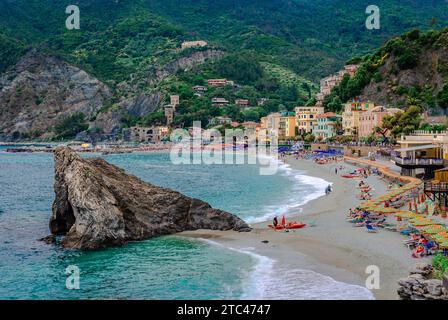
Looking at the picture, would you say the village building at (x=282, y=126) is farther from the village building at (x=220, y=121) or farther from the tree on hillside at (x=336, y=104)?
the village building at (x=220, y=121)

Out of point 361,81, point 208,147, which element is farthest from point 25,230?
point 208,147

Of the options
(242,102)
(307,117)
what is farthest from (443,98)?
(242,102)

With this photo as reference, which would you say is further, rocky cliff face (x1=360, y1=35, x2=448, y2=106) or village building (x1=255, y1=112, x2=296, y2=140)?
village building (x1=255, y1=112, x2=296, y2=140)

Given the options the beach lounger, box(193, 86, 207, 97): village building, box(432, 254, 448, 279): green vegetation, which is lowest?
the beach lounger

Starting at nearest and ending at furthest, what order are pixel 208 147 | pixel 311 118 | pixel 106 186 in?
pixel 106 186
pixel 311 118
pixel 208 147

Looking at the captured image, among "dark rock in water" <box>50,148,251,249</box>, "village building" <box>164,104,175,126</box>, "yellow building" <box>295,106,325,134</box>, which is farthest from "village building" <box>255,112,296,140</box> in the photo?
"dark rock in water" <box>50,148,251,249</box>

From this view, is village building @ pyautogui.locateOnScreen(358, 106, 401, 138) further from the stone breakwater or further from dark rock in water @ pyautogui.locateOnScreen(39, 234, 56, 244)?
the stone breakwater

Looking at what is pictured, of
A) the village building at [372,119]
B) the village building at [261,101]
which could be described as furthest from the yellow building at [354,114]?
the village building at [261,101]
